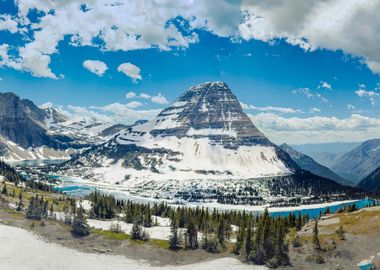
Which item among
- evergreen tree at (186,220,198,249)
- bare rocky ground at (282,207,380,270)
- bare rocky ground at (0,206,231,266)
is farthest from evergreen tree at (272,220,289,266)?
evergreen tree at (186,220,198,249)

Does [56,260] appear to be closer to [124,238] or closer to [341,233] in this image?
[124,238]

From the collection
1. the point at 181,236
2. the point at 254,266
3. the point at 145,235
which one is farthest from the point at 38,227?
the point at 254,266

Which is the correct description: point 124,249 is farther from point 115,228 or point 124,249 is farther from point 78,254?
point 115,228

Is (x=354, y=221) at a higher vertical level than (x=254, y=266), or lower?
higher

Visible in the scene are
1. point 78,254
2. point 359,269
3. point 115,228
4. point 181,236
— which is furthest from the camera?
point 115,228

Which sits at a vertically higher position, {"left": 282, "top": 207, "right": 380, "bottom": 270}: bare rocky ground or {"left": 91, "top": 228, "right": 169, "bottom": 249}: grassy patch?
{"left": 282, "top": 207, "right": 380, "bottom": 270}: bare rocky ground

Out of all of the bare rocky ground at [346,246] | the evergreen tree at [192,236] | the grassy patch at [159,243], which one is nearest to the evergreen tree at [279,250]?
the bare rocky ground at [346,246]

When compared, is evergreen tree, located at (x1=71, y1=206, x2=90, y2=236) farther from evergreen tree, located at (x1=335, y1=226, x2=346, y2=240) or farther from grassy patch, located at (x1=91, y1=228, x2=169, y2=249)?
evergreen tree, located at (x1=335, y1=226, x2=346, y2=240)

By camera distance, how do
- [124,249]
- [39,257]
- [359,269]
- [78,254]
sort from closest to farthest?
[359,269]
[39,257]
[78,254]
[124,249]
